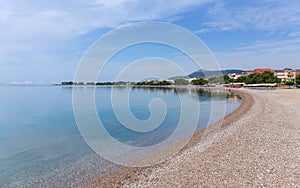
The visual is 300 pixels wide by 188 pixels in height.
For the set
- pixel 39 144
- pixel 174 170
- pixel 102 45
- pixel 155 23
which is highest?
pixel 155 23

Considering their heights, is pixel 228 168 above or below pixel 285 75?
below

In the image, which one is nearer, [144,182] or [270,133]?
[144,182]

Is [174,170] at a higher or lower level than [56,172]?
higher

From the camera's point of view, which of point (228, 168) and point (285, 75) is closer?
point (228, 168)

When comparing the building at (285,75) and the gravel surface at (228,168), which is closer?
the gravel surface at (228,168)

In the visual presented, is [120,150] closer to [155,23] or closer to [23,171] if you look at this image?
[23,171]

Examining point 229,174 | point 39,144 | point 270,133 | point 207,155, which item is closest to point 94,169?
point 207,155

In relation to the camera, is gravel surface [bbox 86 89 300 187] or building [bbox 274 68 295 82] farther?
building [bbox 274 68 295 82]

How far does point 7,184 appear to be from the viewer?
6.59m

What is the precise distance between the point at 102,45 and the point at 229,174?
528cm

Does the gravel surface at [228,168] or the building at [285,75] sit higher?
the building at [285,75]

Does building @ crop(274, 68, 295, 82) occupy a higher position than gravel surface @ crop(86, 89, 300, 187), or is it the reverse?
building @ crop(274, 68, 295, 82)

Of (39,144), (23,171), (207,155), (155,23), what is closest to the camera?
(207,155)

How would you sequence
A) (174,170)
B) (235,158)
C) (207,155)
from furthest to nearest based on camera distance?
(207,155)
(235,158)
(174,170)
